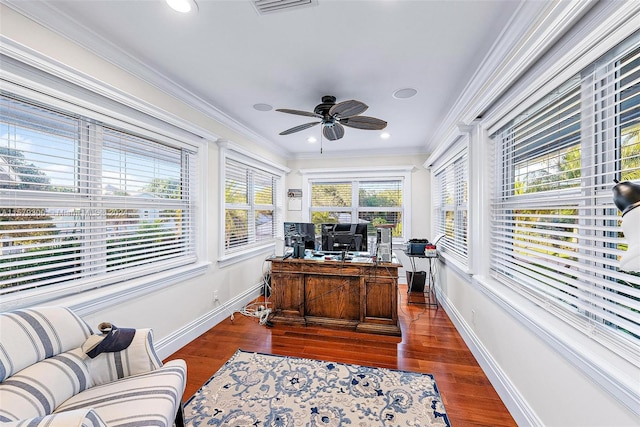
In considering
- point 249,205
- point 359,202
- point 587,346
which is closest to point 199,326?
point 249,205

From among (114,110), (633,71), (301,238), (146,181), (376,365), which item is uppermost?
(114,110)

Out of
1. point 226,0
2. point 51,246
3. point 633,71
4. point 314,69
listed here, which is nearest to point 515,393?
point 633,71

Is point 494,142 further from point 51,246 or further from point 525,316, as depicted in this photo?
point 51,246

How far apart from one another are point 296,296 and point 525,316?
7.51 ft

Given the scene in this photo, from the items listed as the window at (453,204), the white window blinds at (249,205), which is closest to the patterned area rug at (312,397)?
the window at (453,204)

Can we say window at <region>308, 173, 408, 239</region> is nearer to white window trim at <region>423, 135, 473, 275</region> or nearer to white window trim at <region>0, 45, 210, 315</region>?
white window trim at <region>423, 135, 473, 275</region>

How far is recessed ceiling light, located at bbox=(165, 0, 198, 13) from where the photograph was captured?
4.85 feet

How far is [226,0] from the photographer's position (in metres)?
1.49

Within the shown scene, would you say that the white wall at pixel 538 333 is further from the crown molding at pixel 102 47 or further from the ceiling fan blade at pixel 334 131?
the crown molding at pixel 102 47

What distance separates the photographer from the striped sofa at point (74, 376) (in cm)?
111

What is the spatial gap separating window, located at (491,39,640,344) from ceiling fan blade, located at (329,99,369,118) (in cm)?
117

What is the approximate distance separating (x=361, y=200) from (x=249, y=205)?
2181mm

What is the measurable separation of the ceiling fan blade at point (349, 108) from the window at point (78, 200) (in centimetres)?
166

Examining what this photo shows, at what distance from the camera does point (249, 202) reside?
13.5 feet
